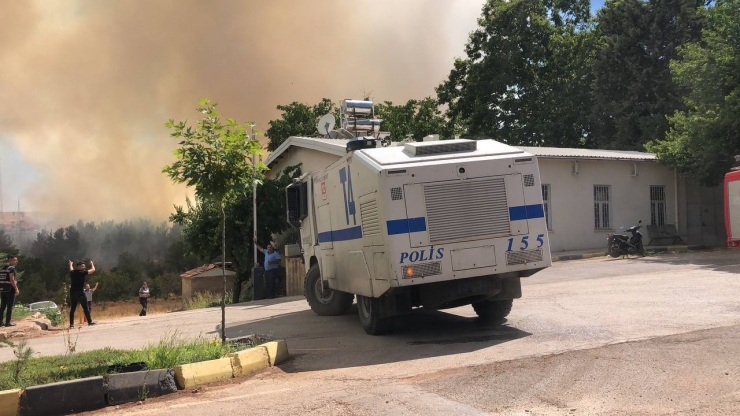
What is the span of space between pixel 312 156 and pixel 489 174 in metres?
14.0

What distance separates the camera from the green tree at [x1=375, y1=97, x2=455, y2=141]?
126ft

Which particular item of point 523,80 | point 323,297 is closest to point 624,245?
point 323,297

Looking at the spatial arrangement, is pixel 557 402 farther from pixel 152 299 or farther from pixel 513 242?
pixel 152 299

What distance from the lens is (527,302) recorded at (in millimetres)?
11617

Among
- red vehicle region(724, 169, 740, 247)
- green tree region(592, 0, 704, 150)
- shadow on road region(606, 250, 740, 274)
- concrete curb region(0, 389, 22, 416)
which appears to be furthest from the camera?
green tree region(592, 0, 704, 150)

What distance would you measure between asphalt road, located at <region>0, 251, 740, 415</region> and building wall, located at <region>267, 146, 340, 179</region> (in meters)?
8.76

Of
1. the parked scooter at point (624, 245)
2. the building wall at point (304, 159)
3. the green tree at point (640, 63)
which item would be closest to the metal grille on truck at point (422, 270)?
the building wall at point (304, 159)

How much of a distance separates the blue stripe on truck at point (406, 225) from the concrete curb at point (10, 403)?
14.6ft

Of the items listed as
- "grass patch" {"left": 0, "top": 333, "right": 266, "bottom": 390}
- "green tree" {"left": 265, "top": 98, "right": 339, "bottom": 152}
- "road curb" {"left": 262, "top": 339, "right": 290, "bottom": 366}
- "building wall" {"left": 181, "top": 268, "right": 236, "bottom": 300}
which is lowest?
"building wall" {"left": 181, "top": 268, "right": 236, "bottom": 300}

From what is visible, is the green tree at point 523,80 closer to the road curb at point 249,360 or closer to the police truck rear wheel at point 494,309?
the police truck rear wheel at point 494,309

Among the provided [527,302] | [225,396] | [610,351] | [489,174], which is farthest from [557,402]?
[527,302]

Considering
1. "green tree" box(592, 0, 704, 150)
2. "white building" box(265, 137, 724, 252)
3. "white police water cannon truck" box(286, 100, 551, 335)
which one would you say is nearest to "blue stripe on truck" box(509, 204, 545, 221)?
"white police water cannon truck" box(286, 100, 551, 335)

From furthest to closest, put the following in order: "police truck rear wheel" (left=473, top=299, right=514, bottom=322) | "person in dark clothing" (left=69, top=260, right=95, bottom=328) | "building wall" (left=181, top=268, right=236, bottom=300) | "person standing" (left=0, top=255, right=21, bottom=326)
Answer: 1. "building wall" (left=181, top=268, right=236, bottom=300)
2. "person in dark clothing" (left=69, top=260, right=95, bottom=328)
3. "person standing" (left=0, top=255, right=21, bottom=326)
4. "police truck rear wheel" (left=473, top=299, right=514, bottom=322)

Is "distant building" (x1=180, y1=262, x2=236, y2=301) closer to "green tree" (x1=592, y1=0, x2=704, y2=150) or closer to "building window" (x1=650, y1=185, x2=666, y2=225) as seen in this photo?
"building window" (x1=650, y1=185, x2=666, y2=225)
